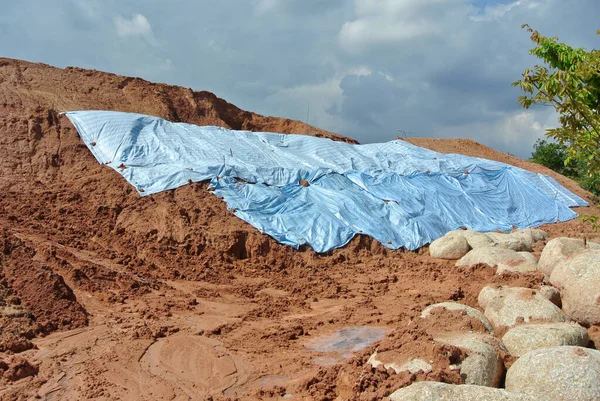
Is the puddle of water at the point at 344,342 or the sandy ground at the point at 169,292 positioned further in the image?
the puddle of water at the point at 344,342

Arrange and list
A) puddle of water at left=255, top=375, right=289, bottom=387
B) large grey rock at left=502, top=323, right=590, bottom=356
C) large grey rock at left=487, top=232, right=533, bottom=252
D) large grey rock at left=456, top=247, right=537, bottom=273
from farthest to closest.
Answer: large grey rock at left=487, top=232, right=533, bottom=252
large grey rock at left=456, top=247, right=537, bottom=273
puddle of water at left=255, top=375, right=289, bottom=387
large grey rock at left=502, top=323, right=590, bottom=356

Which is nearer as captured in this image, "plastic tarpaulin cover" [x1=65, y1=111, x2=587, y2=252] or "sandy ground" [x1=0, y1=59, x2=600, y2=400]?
"sandy ground" [x1=0, y1=59, x2=600, y2=400]

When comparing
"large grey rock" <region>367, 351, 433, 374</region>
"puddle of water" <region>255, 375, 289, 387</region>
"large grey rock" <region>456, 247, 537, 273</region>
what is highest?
"large grey rock" <region>456, 247, 537, 273</region>

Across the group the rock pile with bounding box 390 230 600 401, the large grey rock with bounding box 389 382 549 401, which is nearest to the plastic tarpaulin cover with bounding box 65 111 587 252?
the rock pile with bounding box 390 230 600 401

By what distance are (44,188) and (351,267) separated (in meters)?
7.16

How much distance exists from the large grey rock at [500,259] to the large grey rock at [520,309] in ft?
8.02

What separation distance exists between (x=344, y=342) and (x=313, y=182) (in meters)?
7.29

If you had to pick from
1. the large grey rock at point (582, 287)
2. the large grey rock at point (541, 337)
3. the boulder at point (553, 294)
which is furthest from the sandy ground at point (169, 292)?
the boulder at point (553, 294)

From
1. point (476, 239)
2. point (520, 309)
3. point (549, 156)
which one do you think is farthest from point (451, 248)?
point (549, 156)

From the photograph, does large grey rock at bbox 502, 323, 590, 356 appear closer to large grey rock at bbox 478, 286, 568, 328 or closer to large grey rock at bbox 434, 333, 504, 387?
large grey rock at bbox 434, 333, 504, 387

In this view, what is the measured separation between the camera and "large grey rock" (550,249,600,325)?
614 cm

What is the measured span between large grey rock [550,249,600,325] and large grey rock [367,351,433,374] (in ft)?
8.72

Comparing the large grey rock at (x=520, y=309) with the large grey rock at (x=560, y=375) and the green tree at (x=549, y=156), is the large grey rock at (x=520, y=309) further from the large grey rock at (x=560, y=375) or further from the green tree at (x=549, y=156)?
the green tree at (x=549, y=156)

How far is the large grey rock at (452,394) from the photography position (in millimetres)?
3625
